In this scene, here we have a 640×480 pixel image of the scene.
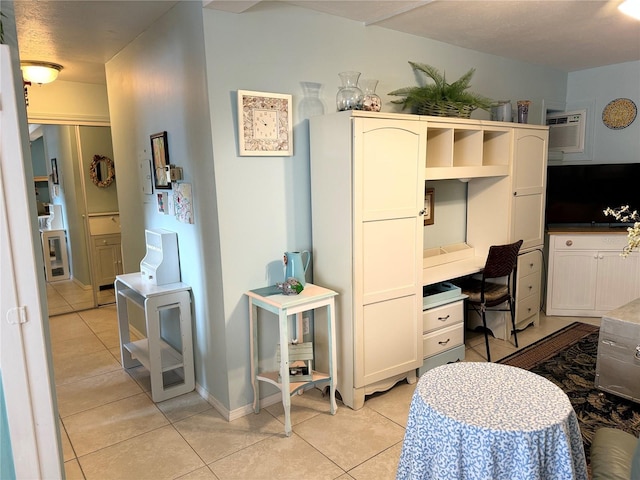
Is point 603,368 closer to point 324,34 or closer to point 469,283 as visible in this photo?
point 469,283

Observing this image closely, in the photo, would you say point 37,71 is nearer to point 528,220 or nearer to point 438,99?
point 438,99

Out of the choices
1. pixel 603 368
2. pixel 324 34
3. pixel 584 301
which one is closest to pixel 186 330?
pixel 324 34

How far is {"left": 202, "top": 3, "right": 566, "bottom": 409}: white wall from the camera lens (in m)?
2.49

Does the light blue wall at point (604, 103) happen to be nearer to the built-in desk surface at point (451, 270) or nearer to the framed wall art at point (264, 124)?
Answer: the built-in desk surface at point (451, 270)

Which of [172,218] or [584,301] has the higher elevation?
[172,218]

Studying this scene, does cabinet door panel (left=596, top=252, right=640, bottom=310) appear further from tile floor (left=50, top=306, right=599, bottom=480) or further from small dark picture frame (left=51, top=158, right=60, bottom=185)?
small dark picture frame (left=51, top=158, right=60, bottom=185)

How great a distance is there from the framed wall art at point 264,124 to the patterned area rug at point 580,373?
92.3 inches

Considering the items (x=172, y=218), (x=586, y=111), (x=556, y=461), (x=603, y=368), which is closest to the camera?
(x=556, y=461)

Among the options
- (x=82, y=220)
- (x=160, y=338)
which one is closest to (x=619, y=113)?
(x=160, y=338)

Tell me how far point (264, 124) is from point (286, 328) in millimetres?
1179

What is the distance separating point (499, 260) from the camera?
3.27m

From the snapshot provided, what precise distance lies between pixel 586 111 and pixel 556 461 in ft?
14.3

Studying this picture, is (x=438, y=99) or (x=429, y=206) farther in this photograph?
(x=429, y=206)

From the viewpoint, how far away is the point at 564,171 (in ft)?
14.5
